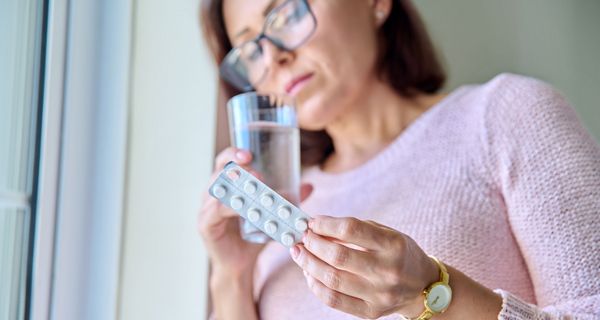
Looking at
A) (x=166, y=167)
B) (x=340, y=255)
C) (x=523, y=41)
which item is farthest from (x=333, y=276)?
(x=523, y=41)

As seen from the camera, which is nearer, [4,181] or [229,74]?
[4,181]

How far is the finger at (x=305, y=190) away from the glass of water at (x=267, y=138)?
0.20m

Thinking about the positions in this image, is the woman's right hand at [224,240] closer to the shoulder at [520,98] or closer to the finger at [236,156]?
the finger at [236,156]

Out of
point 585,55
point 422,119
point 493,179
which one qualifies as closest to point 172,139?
point 422,119

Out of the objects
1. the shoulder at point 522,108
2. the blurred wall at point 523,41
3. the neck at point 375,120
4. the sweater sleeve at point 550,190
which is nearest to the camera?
the sweater sleeve at point 550,190

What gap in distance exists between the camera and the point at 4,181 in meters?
0.86

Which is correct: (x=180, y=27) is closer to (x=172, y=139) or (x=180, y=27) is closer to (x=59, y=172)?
(x=172, y=139)

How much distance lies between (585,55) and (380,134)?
728 millimetres

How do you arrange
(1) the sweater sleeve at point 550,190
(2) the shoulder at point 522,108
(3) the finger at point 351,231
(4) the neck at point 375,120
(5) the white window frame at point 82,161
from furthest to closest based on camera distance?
(4) the neck at point 375,120, (5) the white window frame at point 82,161, (2) the shoulder at point 522,108, (1) the sweater sleeve at point 550,190, (3) the finger at point 351,231

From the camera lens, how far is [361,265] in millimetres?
530

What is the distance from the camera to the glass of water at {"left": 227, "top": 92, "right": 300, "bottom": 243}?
844 mm

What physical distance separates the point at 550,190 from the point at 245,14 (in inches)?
22.3

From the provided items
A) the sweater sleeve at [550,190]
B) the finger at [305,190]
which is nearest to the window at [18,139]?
the finger at [305,190]

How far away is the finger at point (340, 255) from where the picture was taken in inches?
20.7
